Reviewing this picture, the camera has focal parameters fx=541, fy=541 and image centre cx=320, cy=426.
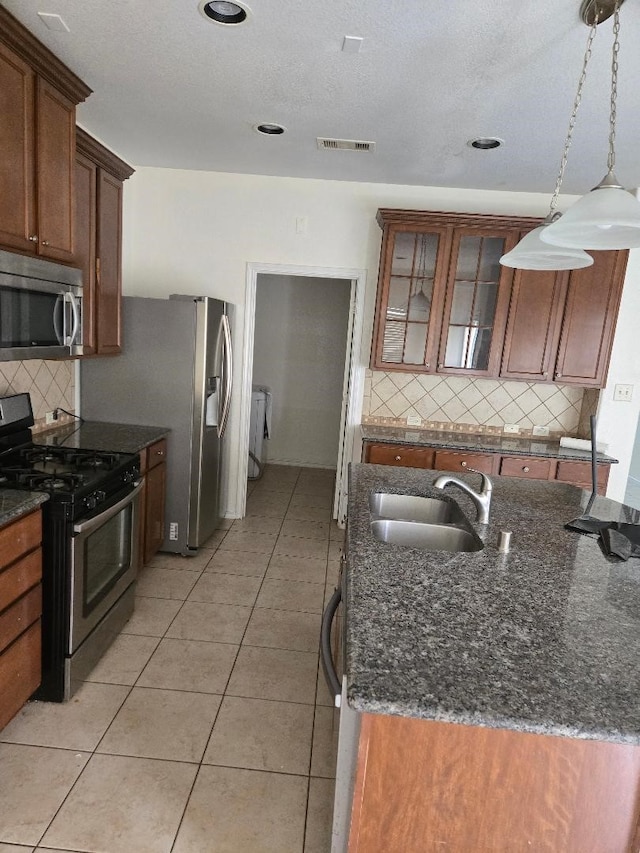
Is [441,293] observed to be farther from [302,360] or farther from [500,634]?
[500,634]

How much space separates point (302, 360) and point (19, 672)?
4.54 m

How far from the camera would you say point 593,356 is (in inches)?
148

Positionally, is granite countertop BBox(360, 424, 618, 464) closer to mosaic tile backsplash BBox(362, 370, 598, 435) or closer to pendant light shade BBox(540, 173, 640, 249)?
mosaic tile backsplash BBox(362, 370, 598, 435)

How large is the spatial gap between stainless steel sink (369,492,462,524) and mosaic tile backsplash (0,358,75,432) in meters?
1.84

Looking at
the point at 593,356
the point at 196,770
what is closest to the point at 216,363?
the point at 196,770

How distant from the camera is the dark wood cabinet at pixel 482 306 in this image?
12.0ft

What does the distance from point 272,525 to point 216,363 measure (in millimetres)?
1447

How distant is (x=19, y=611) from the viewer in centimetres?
189

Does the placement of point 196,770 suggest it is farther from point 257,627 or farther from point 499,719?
point 499,719

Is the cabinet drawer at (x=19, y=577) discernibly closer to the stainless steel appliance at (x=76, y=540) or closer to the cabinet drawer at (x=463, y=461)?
the stainless steel appliance at (x=76, y=540)

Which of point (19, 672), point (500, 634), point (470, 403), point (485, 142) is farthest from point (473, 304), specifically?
point (19, 672)

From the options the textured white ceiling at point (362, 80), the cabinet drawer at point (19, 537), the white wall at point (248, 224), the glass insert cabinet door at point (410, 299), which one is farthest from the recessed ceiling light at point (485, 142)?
the cabinet drawer at point (19, 537)

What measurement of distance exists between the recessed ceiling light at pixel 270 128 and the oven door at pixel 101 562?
2029 mm

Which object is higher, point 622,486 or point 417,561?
point 417,561
